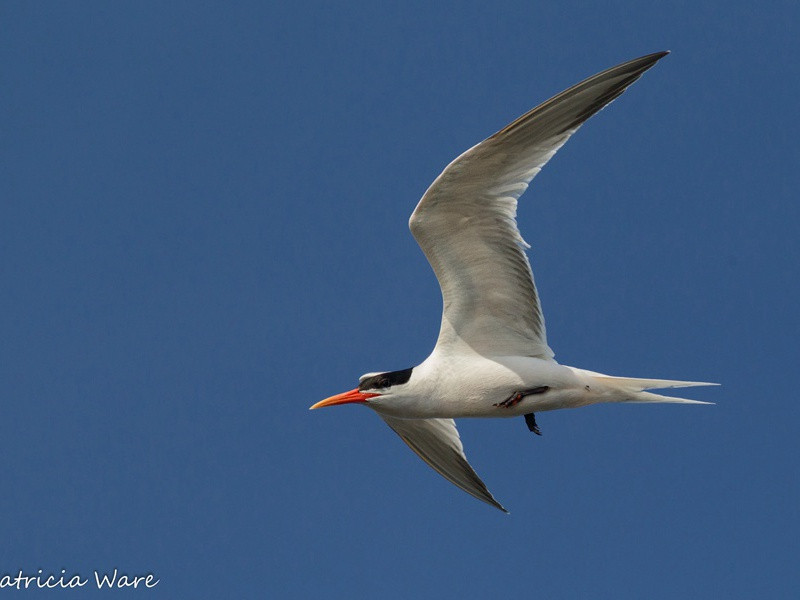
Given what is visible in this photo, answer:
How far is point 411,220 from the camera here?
9.38m

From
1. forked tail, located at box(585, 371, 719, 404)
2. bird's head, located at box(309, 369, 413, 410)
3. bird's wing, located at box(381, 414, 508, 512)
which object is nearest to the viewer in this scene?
forked tail, located at box(585, 371, 719, 404)

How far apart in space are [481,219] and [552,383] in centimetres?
162

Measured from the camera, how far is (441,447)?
39.3 feet

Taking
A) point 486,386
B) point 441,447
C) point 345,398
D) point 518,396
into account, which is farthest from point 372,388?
point 441,447

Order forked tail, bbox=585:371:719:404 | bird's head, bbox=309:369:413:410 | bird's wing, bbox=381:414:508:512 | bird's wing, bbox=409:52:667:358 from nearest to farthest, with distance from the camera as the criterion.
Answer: bird's wing, bbox=409:52:667:358, forked tail, bbox=585:371:719:404, bird's head, bbox=309:369:413:410, bird's wing, bbox=381:414:508:512

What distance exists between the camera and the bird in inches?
355

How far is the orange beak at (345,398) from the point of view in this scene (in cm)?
1041

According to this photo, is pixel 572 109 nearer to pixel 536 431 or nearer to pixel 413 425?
pixel 536 431

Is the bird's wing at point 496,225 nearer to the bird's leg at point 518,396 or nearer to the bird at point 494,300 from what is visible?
the bird at point 494,300

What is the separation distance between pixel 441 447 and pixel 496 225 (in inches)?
130

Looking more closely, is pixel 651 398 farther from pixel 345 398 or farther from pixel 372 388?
pixel 345 398

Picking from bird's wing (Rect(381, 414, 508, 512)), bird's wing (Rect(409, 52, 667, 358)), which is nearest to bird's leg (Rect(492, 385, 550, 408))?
bird's wing (Rect(409, 52, 667, 358))

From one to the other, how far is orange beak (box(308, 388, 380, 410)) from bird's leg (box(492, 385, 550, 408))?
1176mm

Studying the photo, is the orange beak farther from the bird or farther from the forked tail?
the forked tail
